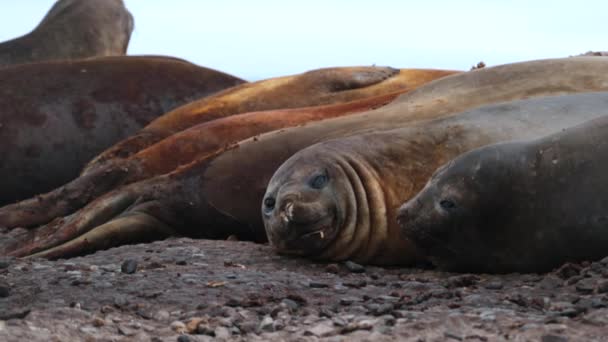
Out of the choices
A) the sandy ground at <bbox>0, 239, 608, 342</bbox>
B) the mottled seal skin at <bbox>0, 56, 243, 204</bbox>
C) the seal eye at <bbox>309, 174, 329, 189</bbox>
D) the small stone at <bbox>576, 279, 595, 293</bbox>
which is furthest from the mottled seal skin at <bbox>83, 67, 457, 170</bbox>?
the small stone at <bbox>576, 279, 595, 293</bbox>

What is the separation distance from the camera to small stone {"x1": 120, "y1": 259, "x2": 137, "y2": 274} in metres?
4.92

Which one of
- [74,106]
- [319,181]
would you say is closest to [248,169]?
[319,181]

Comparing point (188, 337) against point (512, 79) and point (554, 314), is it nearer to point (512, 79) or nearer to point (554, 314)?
point (554, 314)

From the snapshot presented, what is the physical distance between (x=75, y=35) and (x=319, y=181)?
386 inches

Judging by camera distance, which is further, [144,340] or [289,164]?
[289,164]

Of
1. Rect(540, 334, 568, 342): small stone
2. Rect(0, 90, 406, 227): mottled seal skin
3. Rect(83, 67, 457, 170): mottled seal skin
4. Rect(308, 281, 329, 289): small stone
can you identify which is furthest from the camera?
Rect(83, 67, 457, 170): mottled seal skin

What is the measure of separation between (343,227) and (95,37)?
1024 cm

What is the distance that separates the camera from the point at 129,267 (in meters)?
4.96

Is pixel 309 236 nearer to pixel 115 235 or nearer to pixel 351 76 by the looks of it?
pixel 115 235

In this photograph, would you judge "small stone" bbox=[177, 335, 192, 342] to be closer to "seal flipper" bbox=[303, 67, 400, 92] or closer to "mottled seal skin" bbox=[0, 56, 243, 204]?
"seal flipper" bbox=[303, 67, 400, 92]

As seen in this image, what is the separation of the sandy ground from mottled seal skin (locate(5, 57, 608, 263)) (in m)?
1.14

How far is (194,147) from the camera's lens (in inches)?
291

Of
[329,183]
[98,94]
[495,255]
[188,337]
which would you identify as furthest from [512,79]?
[98,94]

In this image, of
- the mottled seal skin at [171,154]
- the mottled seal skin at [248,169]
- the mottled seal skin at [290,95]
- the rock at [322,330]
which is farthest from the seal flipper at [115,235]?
the rock at [322,330]
